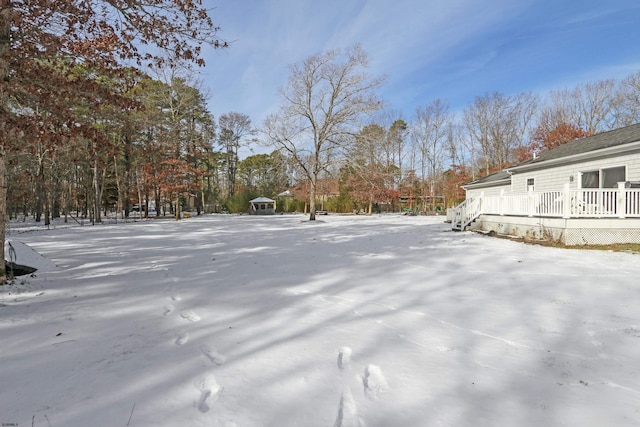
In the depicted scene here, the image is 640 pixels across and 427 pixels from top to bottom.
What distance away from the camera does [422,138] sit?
3997cm

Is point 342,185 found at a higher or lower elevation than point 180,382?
higher

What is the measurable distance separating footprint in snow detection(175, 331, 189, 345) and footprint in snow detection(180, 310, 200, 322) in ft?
1.12

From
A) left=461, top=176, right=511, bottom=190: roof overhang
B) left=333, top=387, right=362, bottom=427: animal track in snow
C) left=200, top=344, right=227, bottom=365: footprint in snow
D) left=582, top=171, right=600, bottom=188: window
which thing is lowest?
left=333, top=387, right=362, bottom=427: animal track in snow

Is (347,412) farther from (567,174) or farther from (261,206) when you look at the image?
(261,206)

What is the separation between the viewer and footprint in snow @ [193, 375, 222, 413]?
6.04ft

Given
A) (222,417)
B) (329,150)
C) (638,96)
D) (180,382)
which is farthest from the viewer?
(638,96)

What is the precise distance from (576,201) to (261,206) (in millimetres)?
35295

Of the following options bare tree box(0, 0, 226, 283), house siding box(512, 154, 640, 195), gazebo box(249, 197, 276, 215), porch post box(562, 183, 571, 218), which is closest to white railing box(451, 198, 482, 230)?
house siding box(512, 154, 640, 195)

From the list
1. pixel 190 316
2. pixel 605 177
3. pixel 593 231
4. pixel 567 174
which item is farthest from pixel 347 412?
pixel 567 174

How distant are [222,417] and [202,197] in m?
42.0

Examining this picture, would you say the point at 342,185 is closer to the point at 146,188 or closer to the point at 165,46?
the point at 146,188

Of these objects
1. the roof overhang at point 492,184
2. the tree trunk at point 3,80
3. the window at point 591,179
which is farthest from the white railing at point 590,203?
the tree trunk at point 3,80

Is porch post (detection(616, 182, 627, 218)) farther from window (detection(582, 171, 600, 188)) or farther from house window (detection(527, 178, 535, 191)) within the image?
house window (detection(527, 178, 535, 191))

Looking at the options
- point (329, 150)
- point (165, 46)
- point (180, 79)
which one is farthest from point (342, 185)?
point (165, 46)
